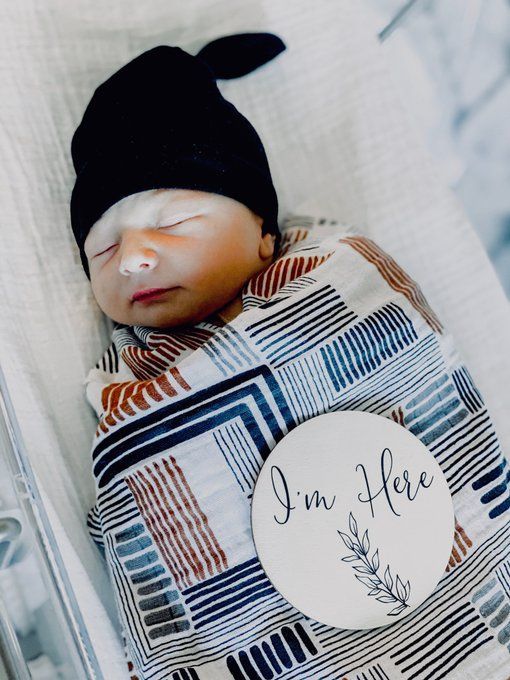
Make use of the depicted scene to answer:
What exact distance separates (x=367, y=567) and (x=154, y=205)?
0.44 metres

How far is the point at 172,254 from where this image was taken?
2.57ft

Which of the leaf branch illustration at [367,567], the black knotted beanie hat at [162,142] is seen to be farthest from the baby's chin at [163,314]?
the leaf branch illustration at [367,567]

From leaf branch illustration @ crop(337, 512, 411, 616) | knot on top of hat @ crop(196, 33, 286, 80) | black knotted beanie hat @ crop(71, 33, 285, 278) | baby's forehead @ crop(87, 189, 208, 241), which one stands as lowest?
leaf branch illustration @ crop(337, 512, 411, 616)

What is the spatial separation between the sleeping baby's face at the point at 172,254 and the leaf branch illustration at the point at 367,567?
0.96 ft

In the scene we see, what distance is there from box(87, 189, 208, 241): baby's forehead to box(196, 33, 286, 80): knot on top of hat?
0.79 ft

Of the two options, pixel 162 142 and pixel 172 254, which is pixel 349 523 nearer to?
pixel 172 254

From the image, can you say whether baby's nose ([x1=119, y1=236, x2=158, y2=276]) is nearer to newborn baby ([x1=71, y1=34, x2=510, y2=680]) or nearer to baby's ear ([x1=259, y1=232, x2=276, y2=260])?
newborn baby ([x1=71, y1=34, x2=510, y2=680])

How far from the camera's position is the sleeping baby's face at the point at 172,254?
2.58ft

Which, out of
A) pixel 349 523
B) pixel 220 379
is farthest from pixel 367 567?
pixel 220 379

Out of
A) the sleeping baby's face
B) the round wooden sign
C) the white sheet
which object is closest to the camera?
the round wooden sign

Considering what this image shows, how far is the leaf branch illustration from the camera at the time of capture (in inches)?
26.8

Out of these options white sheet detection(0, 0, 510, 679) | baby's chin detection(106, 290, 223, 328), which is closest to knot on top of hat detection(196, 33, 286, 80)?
white sheet detection(0, 0, 510, 679)

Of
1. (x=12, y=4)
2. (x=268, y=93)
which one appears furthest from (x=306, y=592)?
(x=12, y=4)

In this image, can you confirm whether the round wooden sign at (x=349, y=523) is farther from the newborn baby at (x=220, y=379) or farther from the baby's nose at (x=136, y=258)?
the baby's nose at (x=136, y=258)
